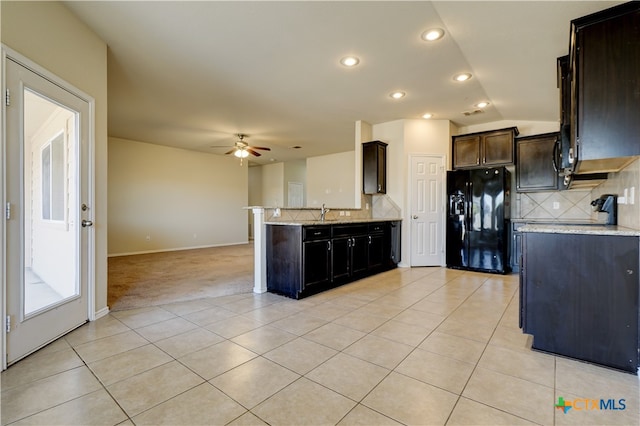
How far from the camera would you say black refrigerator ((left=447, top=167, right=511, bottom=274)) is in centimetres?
485

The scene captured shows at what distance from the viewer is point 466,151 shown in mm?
5395

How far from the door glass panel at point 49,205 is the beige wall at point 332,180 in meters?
6.52

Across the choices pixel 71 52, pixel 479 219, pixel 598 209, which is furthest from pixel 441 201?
pixel 71 52

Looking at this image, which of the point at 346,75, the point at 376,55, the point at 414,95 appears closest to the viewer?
the point at 376,55

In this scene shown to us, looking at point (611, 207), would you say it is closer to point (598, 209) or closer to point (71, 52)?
point (598, 209)

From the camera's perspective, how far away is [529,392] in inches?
66.4

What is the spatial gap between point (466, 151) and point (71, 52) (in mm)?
5532

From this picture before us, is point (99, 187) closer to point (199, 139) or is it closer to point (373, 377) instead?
point (373, 377)

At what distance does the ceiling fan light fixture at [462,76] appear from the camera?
3683mm

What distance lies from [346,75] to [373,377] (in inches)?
132

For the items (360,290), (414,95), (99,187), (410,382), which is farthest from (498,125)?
(99,187)

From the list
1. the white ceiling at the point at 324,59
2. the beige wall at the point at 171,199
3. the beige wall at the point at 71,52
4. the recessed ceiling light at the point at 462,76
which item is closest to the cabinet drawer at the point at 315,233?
the white ceiling at the point at 324,59

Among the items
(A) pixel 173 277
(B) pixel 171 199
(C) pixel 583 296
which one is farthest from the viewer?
(B) pixel 171 199

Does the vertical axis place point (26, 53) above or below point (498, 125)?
below
